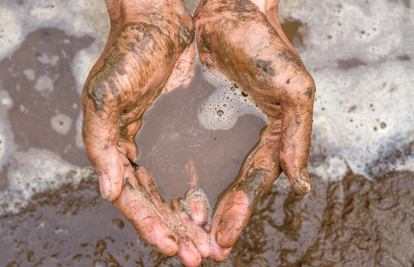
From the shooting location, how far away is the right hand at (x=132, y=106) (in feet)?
5.72

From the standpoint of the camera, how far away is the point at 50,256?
2432 mm

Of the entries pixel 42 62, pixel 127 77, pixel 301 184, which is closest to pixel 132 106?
pixel 127 77

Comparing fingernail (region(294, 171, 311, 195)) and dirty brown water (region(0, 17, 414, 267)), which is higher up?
fingernail (region(294, 171, 311, 195))

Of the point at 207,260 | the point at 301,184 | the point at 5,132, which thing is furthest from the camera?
the point at 5,132

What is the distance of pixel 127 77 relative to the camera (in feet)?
5.78

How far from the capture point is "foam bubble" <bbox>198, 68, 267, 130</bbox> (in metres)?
2.28

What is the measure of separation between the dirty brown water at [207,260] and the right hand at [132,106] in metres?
0.30

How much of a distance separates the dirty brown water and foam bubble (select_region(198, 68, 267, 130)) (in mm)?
54

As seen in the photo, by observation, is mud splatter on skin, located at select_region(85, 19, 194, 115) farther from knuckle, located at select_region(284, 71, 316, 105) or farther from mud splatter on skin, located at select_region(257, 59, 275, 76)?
knuckle, located at select_region(284, 71, 316, 105)

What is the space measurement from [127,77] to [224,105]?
81 centimetres

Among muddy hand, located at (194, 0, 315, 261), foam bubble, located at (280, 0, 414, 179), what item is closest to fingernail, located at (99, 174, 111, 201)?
muddy hand, located at (194, 0, 315, 261)

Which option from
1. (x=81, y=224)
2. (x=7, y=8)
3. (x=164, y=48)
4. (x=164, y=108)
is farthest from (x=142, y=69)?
(x=7, y=8)

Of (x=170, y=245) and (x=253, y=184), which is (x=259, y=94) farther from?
(x=170, y=245)

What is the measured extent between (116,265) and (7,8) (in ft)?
8.01
